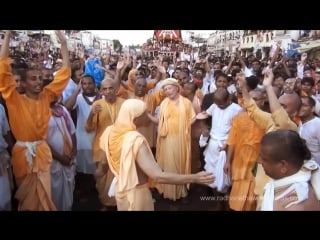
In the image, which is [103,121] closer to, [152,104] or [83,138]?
[83,138]

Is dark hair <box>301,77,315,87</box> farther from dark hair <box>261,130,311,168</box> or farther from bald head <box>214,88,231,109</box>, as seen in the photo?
dark hair <box>261,130,311,168</box>

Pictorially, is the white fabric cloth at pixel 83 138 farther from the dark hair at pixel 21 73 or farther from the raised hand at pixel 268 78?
the raised hand at pixel 268 78

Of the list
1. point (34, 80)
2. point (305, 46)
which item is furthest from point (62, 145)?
point (305, 46)

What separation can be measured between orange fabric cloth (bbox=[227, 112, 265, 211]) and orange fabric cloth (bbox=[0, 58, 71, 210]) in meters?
1.53

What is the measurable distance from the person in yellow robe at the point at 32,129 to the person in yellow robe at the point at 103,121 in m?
0.34

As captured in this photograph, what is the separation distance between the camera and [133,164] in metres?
3.06

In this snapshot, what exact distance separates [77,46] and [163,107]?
0.92m

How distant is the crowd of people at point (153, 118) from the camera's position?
3473mm

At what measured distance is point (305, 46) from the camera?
12.0ft

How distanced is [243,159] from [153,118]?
2.85ft

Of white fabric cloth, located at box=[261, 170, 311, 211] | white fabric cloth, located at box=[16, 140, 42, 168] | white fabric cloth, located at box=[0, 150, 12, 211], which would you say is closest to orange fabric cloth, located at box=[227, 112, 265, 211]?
white fabric cloth, located at box=[261, 170, 311, 211]

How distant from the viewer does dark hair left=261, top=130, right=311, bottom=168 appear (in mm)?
2447

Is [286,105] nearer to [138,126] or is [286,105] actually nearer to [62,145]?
[138,126]
